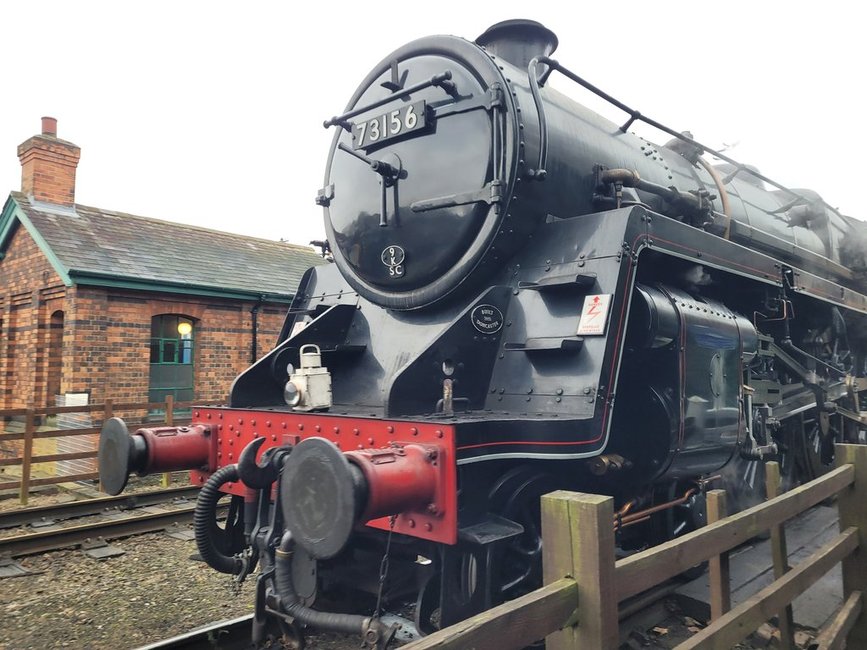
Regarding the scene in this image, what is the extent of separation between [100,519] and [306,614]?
4.41 metres

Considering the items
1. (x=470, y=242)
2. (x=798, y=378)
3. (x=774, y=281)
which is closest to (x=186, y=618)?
(x=470, y=242)

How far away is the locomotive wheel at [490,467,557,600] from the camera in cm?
252

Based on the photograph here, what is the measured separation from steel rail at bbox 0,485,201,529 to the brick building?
2546 millimetres

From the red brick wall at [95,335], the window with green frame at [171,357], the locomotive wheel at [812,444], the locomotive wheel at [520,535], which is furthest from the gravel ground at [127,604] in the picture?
the window with green frame at [171,357]

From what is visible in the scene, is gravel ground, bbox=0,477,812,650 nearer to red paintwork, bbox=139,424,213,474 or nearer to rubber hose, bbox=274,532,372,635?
rubber hose, bbox=274,532,372,635

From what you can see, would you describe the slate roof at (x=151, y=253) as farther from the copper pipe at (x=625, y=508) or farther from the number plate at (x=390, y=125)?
the copper pipe at (x=625, y=508)

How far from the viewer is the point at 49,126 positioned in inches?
422

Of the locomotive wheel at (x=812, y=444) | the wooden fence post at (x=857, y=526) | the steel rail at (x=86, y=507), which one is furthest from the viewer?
the steel rail at (x=86, y=507)

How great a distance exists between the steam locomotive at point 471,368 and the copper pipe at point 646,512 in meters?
0.01

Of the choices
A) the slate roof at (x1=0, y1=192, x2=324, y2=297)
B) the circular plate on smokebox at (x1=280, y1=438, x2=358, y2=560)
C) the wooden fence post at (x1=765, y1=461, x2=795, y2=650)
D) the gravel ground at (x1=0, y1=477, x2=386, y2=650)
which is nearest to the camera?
the circular plate on smokebox at (x1=280, y1=438, x2=358, y2=560)

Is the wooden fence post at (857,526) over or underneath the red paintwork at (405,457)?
underneath

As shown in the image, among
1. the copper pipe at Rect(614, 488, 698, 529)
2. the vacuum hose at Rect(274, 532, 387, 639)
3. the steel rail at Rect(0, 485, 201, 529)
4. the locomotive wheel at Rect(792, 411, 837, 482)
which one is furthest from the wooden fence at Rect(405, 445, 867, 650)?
the steel rail at Rect(0, 485, 201, 529)

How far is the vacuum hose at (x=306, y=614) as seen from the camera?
233 centimetres

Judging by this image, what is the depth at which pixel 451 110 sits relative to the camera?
312 centimetres
